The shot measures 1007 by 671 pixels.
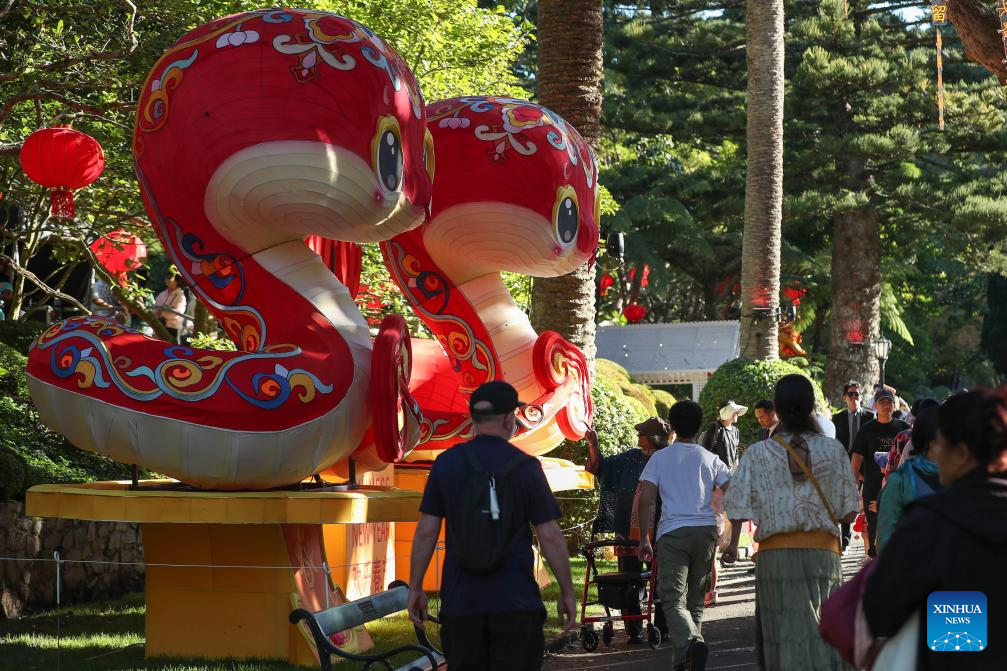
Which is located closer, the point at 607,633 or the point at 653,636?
the point at 653,636

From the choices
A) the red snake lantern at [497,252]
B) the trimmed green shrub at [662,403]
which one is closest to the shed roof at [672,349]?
the trimmed green shrub at [662,403]

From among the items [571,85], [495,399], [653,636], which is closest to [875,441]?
[653,636]

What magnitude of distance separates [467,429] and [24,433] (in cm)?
411

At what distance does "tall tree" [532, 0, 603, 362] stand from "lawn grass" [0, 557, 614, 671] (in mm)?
3159

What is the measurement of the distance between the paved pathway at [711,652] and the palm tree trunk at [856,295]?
20.0 metres

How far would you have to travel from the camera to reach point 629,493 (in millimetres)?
10664

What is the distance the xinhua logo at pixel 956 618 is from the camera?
→ 141 inches

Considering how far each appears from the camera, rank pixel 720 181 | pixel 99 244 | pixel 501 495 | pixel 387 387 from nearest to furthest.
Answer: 1. pixel 501 495
2. pixel 387 387
3. pixel 99 244
4. pixel 720 181

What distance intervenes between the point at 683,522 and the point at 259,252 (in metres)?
3.35

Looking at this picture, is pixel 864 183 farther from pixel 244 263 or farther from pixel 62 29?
pixel 244 263

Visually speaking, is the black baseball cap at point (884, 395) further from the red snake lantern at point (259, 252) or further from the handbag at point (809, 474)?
the handbag at point (809, 474)

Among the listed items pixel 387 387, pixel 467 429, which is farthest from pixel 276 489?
pixel 467 429

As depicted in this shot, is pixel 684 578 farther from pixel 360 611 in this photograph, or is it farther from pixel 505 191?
pixel 505 191

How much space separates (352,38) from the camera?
8969mm
